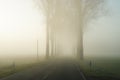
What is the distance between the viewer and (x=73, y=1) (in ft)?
212

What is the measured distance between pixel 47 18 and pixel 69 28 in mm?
18478

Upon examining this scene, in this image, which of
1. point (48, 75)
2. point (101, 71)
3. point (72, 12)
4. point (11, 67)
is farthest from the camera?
point (72, 12)

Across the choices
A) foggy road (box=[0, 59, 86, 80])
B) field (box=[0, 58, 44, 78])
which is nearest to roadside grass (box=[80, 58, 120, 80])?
foggy road (box=[0, 59, 86, 80])

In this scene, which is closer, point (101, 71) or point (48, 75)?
point (48, 75)

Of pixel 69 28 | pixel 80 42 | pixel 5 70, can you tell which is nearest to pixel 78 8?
pixel 80 42

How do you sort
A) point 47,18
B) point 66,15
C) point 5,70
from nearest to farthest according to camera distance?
1. point 5,70
2. point 47,18
3. point 66,15

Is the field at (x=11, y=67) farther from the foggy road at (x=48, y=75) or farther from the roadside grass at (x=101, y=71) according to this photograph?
the roadside grass at (x=101, y=71)

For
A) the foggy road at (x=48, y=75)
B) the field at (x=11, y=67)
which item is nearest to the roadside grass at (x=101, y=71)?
the foggy road at (x=48, y=75)

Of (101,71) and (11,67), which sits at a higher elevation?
(11,67)

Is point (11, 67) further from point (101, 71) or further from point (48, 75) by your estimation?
point (101, 71)

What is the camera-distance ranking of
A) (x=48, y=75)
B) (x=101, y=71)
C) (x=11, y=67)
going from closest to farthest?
(x=48, y=75) → (x=11, y=67) → (x=101, y=71)

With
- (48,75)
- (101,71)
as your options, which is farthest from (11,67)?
(101,71)

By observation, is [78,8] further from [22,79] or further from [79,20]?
[22,79]

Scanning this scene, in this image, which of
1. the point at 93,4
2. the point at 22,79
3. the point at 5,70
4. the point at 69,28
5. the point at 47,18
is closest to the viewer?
the point at 22,79
